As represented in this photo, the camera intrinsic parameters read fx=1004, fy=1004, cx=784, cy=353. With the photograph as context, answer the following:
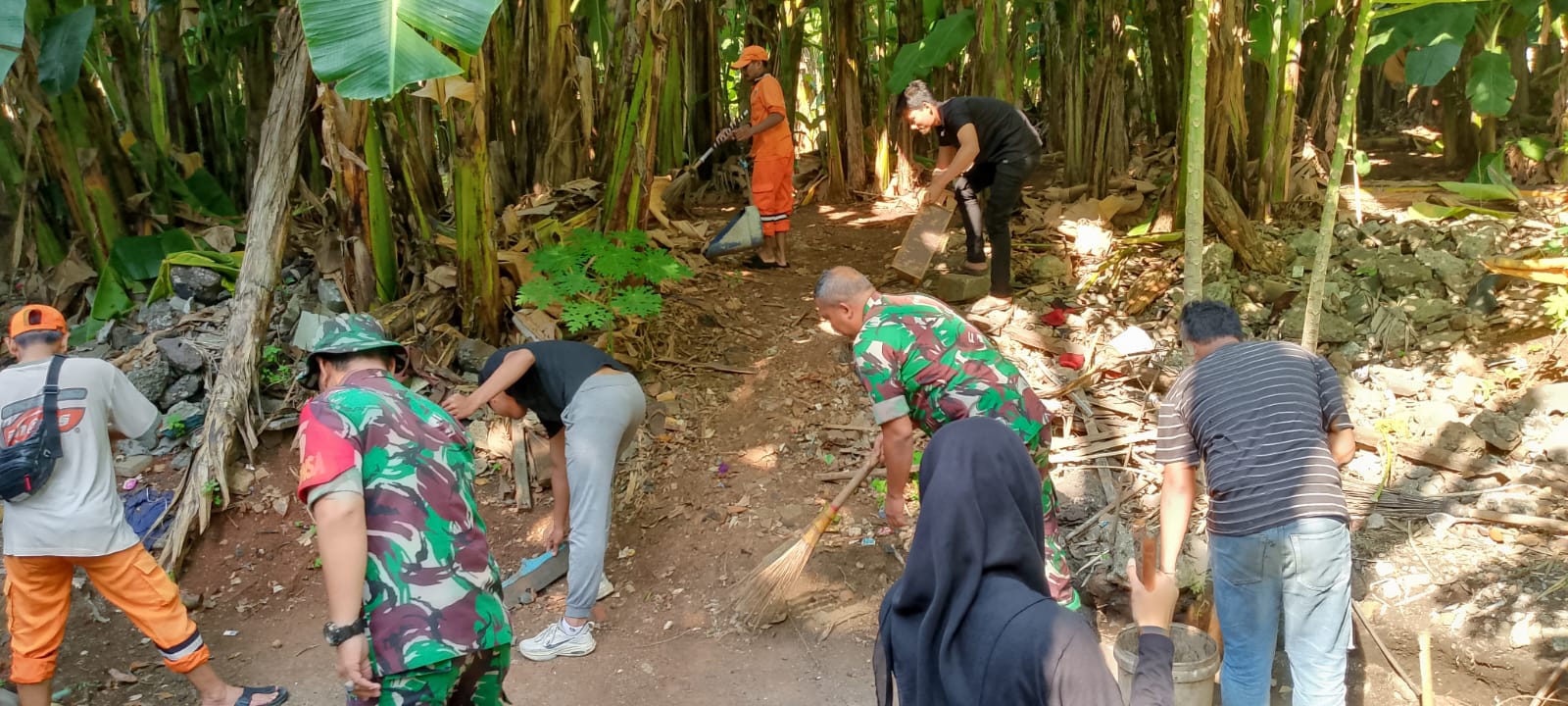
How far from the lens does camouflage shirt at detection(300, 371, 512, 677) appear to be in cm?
252

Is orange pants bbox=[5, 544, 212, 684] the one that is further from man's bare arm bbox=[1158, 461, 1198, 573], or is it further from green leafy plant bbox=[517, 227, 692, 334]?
man's bare arm bbox=[1158, 461, 1198, 573]

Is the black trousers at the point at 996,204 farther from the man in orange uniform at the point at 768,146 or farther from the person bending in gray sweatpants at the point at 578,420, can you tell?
the person bending in gray sweatpants at the point at 578,420

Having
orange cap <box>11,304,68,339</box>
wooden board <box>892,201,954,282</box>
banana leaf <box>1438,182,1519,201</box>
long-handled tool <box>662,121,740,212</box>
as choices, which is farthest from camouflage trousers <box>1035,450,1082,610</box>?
banana leaf <box>1438,182,1519,201</box>

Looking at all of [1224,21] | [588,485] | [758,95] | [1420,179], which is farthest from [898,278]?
[1420,179]

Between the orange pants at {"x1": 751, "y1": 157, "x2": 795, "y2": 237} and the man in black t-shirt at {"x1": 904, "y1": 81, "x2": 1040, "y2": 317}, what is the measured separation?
4.49 ft

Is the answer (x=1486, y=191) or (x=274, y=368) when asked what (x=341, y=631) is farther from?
(x=1486, y=191)

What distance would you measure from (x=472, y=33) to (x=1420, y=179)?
28.0ft

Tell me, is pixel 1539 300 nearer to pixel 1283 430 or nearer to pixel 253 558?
pixel 1283 430

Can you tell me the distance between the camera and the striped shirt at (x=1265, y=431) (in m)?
3.18

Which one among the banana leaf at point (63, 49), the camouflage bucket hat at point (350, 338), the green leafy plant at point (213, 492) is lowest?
the green leafy plant at point (213, 492)

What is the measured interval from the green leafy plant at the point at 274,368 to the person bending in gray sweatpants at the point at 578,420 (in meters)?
2.33

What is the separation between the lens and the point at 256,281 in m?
5.90

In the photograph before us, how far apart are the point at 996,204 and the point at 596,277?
2.62m

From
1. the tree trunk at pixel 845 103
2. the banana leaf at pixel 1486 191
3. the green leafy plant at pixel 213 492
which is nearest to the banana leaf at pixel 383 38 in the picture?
the green leafy plant at pixel 213 492
